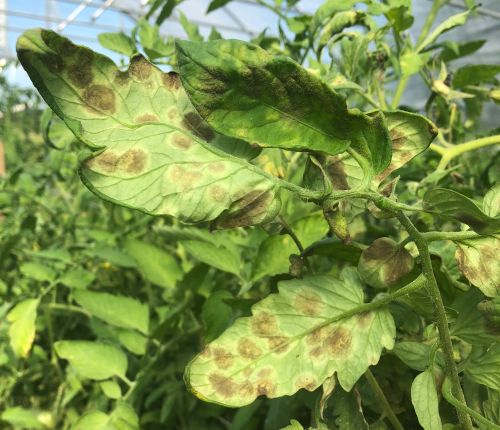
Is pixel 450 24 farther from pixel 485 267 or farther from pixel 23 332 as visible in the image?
pixel 23 332

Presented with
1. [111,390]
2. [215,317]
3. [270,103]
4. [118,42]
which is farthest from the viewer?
→ [118,42]

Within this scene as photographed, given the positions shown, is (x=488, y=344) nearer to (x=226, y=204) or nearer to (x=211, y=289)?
(x=226, y=204)

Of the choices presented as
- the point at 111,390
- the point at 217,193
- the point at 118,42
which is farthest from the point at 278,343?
the point at 118,42

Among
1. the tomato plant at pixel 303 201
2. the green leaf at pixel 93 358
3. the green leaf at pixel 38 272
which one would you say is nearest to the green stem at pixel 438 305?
the tomato plant at pixel 303 201

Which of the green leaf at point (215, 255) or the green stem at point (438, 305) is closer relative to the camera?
the green stem at point (438, 305)

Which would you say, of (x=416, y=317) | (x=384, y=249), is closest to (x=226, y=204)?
(x=384, y=249)

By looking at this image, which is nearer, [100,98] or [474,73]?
[100,98]

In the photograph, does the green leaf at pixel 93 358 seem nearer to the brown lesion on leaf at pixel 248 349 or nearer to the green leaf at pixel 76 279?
the green leaf at pixel 76 279
